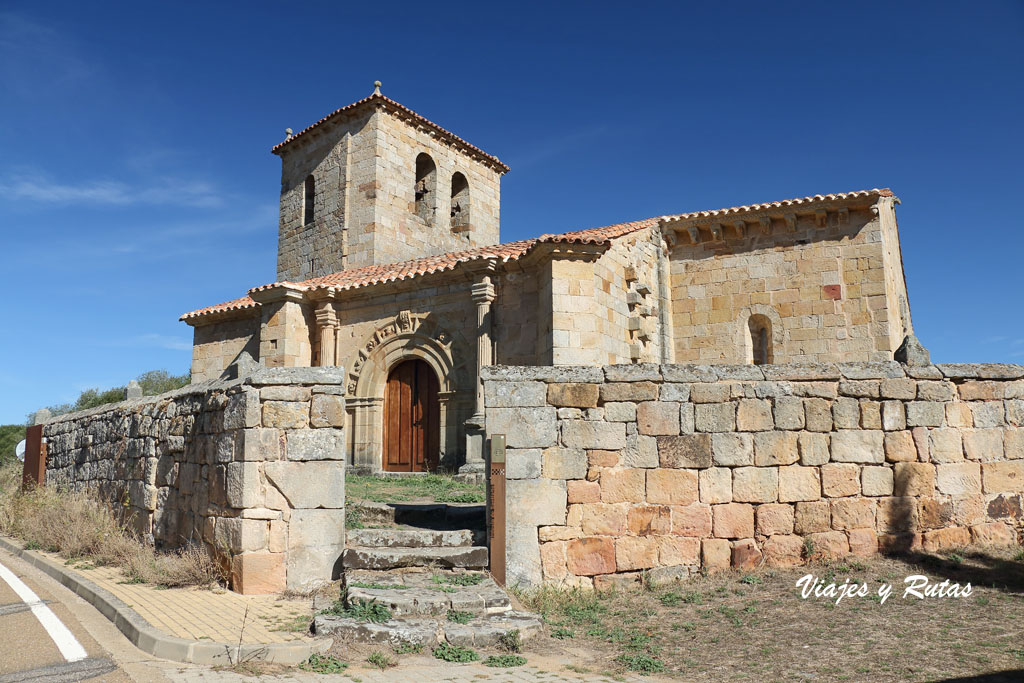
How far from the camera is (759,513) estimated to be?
6898mm

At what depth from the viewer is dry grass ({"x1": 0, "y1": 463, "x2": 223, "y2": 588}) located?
6621mm

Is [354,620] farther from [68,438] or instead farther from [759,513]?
[68,438]

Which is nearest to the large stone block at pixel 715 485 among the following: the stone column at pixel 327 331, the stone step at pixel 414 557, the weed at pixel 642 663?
the weed at pixel 642 663

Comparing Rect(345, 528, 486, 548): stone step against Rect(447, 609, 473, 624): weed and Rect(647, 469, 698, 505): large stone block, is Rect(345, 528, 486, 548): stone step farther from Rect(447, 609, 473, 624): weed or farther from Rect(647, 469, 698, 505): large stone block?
Rect(647, 469, 698, 505): large stone block

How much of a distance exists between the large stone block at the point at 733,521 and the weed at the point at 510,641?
2.45 m

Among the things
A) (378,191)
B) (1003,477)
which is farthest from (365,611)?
(378,191)

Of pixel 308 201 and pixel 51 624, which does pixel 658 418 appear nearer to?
pixel 51 624

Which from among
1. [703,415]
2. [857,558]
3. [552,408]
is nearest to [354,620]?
[552,408]

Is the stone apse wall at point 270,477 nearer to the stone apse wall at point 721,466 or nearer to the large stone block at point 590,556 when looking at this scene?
the stone apse wall at point 721,466

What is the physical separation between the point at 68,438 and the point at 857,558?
10.9m

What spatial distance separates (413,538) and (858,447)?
4406 millimetres

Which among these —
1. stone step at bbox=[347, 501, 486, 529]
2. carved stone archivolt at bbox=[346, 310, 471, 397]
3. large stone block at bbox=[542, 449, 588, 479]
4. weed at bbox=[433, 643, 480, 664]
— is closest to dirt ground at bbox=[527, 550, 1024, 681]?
weed at bbox=[433, 643, 480, 664]

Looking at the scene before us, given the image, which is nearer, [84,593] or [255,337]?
[84,593]

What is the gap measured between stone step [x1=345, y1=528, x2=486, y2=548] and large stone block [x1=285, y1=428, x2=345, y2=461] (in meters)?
0.90
